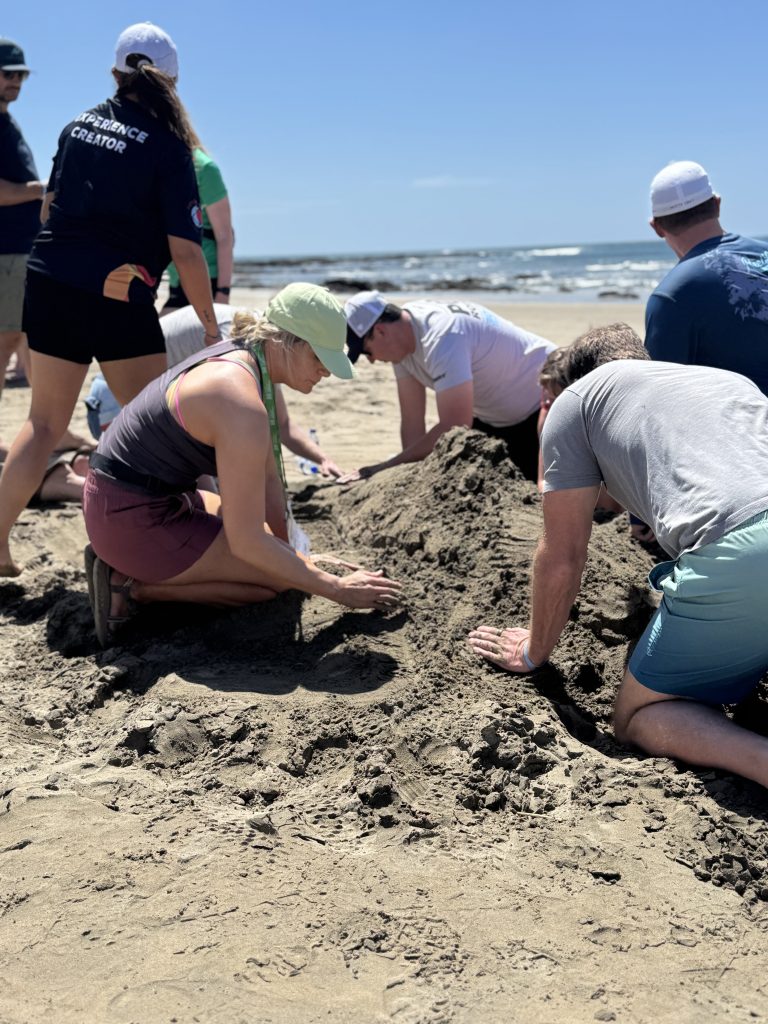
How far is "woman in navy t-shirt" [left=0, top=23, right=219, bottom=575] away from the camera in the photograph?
3832mm

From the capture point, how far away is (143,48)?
12.6 feet

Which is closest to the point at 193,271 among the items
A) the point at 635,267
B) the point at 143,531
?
the point at 143,531

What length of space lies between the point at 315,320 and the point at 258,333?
22 cm

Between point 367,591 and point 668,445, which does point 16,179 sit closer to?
point 367,591

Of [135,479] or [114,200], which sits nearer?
[135,479]

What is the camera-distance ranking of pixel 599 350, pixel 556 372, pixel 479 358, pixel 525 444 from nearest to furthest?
pixel 599 350 → pixel 556 372 → pixel 479 358 → pixel 525 444

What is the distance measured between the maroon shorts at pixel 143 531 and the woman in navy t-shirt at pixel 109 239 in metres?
0.60

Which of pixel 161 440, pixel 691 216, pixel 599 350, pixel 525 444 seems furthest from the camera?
pixel 525 444

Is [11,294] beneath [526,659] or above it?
above

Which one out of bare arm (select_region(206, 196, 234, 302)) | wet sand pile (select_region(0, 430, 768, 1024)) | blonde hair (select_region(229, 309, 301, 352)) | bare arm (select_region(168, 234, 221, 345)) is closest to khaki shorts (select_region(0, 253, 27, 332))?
bare arm (select_region(206, 196, 234, 302))

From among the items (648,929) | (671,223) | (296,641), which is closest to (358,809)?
(648,929)

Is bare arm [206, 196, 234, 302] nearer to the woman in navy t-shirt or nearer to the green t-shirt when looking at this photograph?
the green t-shirt

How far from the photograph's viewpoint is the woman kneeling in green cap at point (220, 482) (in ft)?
10.4

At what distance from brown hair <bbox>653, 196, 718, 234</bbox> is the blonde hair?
1572mm
